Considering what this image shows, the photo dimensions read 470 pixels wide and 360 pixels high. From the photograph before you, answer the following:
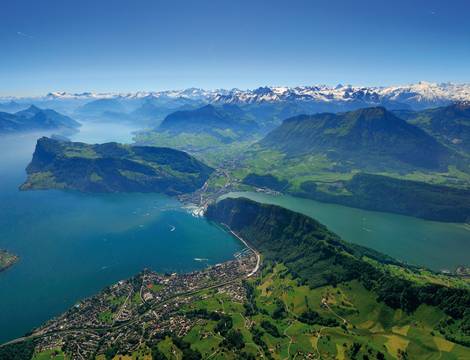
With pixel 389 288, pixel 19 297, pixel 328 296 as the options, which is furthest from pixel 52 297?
pixel 389 288

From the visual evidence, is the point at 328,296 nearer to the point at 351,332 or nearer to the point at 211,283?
the point at 351,332

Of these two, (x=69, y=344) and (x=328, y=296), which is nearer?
(x=69, y=344)

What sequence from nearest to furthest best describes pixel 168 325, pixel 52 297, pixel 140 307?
pixel 168 325
pixel 140 307
pixel 52 297

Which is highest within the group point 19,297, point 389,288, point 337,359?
point 389,288

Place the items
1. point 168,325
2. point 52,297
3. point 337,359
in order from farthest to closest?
point 52,297
point 168,325
point 337,359

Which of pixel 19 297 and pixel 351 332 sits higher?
pixel 351 332

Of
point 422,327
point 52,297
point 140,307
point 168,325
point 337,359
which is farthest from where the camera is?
point 52,297

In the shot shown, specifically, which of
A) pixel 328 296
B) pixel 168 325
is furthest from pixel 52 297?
pixel 328 296

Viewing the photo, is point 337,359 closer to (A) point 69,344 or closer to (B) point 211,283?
(B) point 211,283

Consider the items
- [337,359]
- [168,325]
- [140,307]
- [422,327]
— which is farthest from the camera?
[140,307]
